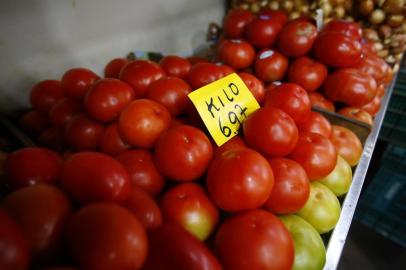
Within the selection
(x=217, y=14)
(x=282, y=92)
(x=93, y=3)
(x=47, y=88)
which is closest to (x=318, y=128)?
(x=282, y=92)

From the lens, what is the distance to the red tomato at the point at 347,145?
0.87 meters

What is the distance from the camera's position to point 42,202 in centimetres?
39

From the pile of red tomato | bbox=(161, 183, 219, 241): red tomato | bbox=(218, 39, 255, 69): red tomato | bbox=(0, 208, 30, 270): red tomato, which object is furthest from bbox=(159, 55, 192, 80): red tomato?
bbox=(0, 208, 30, 270): red tomato

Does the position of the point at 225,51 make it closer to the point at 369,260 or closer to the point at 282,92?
the point at 282,92

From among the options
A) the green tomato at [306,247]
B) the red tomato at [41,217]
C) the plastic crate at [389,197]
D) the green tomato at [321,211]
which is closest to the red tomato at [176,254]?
the red tomato at [41,217]

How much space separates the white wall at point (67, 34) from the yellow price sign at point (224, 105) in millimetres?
781

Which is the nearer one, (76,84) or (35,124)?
(76,84)

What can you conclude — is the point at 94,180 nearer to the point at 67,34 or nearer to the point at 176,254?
the point at 176,254

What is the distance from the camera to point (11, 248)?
0.30 m

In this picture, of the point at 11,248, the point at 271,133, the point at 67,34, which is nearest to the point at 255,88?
the point at 271,133

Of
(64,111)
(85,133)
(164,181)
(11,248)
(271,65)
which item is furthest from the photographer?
(271,65)

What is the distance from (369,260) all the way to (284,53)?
1160mm

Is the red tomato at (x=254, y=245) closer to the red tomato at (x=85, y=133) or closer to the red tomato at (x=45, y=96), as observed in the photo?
the red tomato at (x=85, y=133)

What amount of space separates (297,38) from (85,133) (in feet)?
3.03
